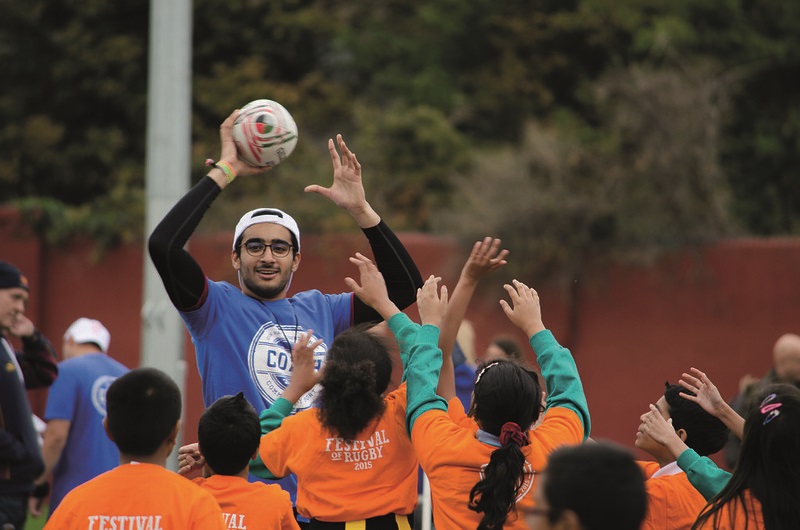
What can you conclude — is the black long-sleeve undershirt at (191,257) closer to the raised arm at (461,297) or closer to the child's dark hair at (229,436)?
the raised arm at (461,297)

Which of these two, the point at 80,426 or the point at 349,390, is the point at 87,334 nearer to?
the point at 80,426

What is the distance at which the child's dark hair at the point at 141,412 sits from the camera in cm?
388

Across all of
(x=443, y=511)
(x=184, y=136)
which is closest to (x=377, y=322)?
(x=443, y=511)

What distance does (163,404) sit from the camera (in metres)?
3.96

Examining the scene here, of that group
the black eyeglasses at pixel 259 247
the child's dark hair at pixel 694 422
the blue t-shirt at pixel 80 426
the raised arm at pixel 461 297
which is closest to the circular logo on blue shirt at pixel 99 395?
the blue t-shirt at pixel 80 426

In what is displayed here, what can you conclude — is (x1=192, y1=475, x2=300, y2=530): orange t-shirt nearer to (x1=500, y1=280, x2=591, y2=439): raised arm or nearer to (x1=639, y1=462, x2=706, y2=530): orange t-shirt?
(x1=500, y1=280, x2=591, y2=439): raised arm

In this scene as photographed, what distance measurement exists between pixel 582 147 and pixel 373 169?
3.75 metres

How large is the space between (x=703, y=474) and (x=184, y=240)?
2.32 meters

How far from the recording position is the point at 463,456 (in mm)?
4145

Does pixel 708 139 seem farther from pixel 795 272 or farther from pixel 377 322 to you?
pixel 377 322

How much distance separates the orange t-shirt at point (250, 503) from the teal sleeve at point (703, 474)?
1529mm

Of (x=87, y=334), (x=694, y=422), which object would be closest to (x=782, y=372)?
(x=694, y=422)

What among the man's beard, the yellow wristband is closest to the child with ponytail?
the man's beard

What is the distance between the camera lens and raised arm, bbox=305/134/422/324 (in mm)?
5078
